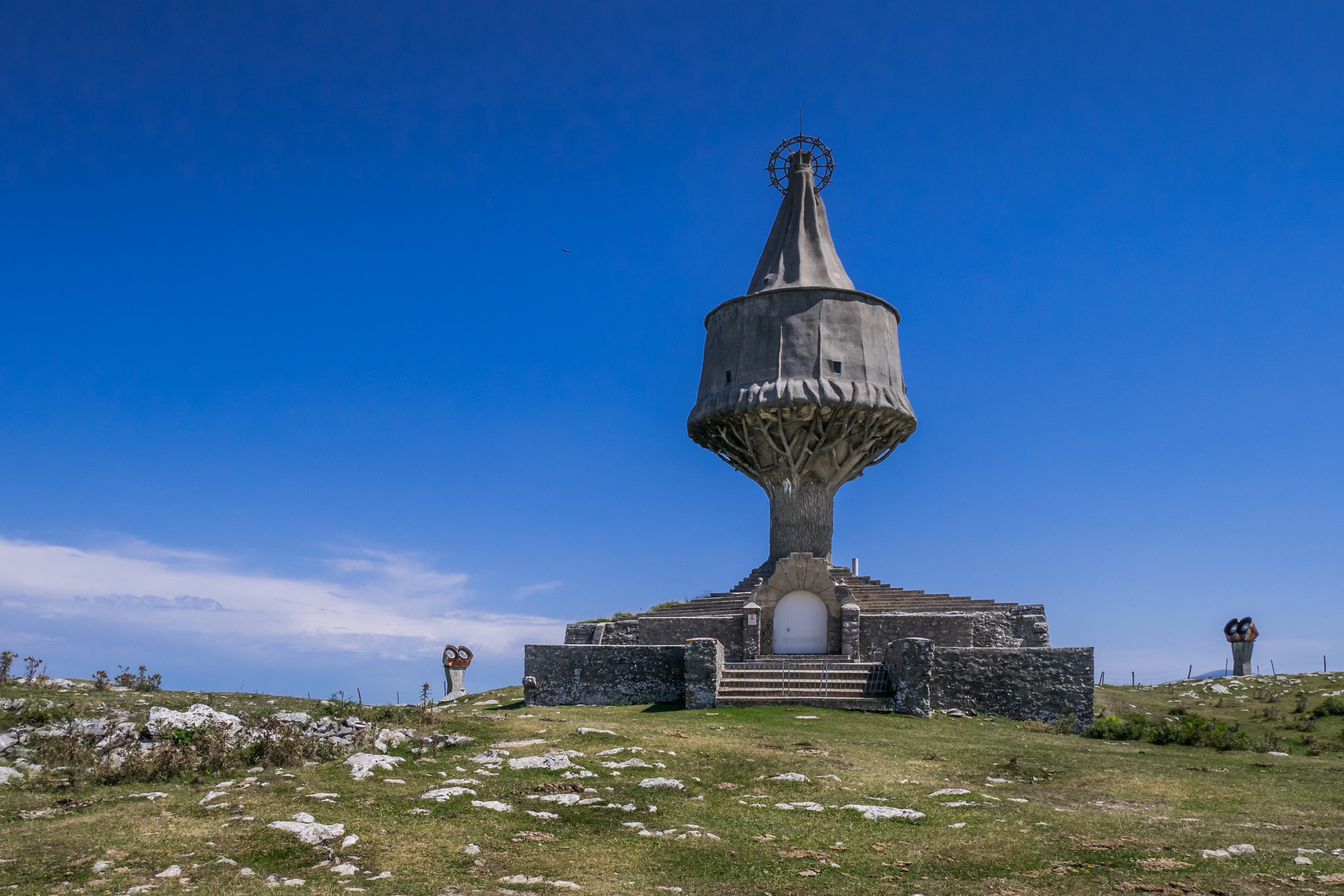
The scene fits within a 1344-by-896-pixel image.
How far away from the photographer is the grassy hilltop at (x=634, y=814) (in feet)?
29.5

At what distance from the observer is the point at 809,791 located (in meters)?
12.9

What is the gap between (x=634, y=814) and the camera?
11.3m

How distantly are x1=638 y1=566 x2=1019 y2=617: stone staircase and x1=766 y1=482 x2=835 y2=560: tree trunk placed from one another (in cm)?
237

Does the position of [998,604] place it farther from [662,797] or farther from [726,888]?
[726,888]

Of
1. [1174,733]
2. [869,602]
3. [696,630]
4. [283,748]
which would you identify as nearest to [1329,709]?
[1174,733]

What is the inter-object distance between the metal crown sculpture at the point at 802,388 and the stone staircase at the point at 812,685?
1097 cm

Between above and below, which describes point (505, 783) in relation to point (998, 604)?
below

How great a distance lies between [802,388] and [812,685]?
1283 centimetres

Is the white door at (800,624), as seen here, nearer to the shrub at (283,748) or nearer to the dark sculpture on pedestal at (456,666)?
the dark sculpture on pedestal at (456,666)

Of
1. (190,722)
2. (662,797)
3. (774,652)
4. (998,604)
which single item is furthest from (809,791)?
(998,604)

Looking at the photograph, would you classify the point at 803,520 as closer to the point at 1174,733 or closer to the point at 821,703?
the point at 821,703

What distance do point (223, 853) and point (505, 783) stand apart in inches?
149

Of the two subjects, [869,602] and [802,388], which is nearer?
[869,602]

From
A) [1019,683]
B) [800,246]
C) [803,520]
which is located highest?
[800,246]
